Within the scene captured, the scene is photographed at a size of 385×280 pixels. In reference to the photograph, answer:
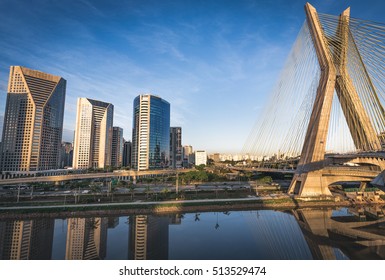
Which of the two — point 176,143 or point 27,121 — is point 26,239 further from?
point 176,143

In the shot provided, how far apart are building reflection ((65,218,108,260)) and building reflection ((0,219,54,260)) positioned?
1224 millimetres

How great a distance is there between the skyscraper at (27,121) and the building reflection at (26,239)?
45.8 m

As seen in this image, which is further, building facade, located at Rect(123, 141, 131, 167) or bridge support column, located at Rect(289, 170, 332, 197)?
building facade, located at Rect(123, 141, 131, 167)

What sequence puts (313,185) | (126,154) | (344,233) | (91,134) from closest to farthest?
(344,233) → (313,185) → (91,134) → (126,154)

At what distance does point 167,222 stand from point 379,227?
1720 centimetres

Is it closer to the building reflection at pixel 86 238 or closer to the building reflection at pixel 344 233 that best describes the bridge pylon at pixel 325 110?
the building reflection at pixel 344 233

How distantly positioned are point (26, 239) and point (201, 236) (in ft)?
42.1

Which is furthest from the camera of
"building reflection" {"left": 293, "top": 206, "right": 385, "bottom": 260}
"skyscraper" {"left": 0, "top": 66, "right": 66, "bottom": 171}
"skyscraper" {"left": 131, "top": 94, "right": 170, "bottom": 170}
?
"skyscraper" {"left": 131, "top": 94, "right": 170, "bottom": 170}

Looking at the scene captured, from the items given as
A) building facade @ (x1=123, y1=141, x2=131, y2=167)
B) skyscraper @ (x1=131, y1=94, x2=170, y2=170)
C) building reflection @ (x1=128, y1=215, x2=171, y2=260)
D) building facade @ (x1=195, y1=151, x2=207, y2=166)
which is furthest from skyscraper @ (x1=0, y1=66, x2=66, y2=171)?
building facade @ (x1=195, y1=151, x2=207, y2=166)

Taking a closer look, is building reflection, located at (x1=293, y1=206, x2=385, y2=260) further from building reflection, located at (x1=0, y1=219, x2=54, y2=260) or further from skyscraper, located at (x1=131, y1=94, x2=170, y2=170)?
skyscraper, located at (x1=131, y1=94, x2=170, y2=170)

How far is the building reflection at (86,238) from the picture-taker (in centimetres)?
1195

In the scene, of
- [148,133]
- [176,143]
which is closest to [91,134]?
[148,133]

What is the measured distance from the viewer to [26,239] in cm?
1412

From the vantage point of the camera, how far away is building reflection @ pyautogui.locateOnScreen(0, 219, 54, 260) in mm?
11945
